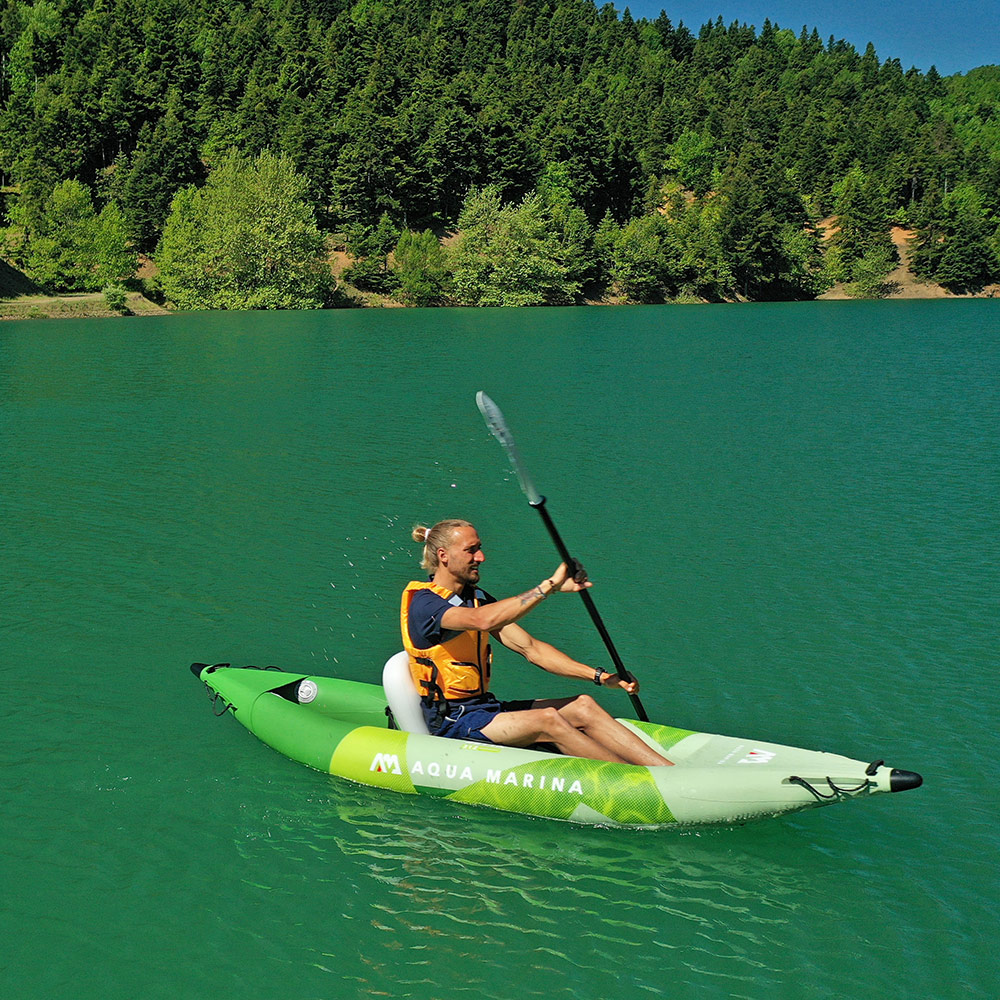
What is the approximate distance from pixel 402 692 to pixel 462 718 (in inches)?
17.0

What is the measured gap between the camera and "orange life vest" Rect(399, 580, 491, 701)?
22.0ft

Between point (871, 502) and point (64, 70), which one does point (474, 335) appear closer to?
point (871, 502)

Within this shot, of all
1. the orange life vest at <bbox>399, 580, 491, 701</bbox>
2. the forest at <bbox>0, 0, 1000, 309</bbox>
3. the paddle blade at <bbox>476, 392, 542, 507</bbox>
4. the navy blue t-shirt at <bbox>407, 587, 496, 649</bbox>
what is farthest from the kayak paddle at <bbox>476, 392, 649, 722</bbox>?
the forest at <bbox>0, 0, 1000, 309</bbox>

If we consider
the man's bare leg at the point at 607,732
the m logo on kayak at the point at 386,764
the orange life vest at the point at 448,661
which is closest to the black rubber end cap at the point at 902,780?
the man's bare leg at the point at 607,732

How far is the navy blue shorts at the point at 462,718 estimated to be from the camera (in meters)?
6.84

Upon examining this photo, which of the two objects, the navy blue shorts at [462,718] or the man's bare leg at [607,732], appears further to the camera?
the navy blue shorts at [462,718]

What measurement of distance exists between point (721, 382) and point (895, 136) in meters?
94.2

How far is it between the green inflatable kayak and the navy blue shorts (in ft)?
0.31

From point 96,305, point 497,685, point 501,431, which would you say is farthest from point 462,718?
point 96,305

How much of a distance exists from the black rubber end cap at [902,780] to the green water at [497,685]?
2.36ft

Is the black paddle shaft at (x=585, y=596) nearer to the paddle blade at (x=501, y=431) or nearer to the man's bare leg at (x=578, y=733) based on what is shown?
the paddle blade at (x=501, y=431)

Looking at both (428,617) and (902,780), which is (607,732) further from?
(902,780)

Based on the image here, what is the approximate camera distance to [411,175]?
273ft

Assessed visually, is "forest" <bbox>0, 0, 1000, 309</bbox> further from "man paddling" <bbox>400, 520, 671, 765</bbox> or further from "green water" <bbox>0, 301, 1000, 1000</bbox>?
"man paddling" <bbox>400, 520, 671, 765</bbox>
